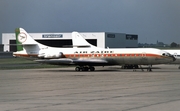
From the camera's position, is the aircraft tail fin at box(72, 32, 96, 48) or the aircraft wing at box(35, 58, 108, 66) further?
the aircraft tail fin at box(72, 32, 96, 48)

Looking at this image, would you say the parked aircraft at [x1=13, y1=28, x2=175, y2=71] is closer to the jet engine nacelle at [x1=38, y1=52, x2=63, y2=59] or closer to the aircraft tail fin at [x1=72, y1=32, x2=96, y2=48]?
the jet engine nacelle at [x1=38, y1=52, x2=63, y2=59]

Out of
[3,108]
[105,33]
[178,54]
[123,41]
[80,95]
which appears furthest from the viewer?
[123,41]

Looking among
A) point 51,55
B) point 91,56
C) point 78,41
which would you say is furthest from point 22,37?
point 78,41

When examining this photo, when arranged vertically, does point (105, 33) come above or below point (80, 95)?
above

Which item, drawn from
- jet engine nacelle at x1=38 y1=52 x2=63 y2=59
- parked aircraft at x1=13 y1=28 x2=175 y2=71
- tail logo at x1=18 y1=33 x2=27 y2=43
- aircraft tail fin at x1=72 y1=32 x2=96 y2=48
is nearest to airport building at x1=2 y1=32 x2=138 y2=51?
aircraft tail fin at x1=72 y1=32 x2=96 y2=48

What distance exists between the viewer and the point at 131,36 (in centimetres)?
14200

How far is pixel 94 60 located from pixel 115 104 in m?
35.9

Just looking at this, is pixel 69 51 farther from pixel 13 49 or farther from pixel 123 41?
pixel 123 41

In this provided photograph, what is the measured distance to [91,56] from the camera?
5588 cm

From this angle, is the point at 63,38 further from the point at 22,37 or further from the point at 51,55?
the point at 51,55

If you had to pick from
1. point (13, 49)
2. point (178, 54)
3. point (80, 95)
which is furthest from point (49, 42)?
point (80, 95)

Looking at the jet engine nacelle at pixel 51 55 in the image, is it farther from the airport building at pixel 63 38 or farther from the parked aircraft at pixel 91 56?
the airport building at pixel 63 38

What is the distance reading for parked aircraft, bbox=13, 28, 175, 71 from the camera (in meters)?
53.7

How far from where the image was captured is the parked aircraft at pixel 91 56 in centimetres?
5369
